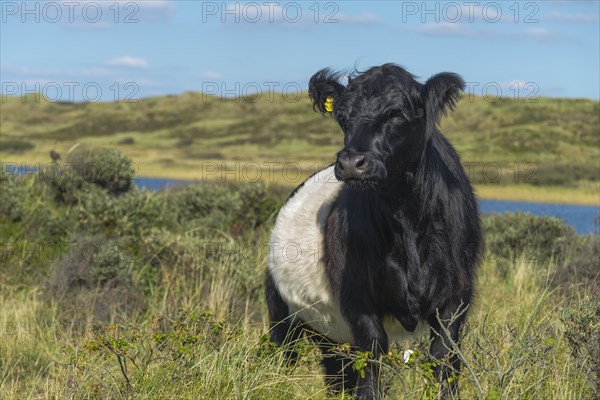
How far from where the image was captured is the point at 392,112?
18.9 feet

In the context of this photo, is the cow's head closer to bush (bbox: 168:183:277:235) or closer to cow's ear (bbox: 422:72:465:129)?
cow's ear (bbox: 422:72:465:129)

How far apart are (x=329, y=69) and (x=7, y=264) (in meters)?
6.48

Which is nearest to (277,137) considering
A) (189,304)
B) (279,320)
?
(189,304)

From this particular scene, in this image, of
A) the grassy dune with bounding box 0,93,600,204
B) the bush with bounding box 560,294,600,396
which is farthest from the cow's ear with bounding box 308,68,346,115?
the grassy dune with bounding box 0,93,600,204

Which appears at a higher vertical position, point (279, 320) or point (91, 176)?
point (91, 176)

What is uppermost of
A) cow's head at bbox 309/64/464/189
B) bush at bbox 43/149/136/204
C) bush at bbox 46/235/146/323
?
cow's head at bbox 309/64/464/189

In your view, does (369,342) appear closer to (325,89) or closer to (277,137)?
(325,89)

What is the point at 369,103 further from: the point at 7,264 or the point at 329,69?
the point at 7,264

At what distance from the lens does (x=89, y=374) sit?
A: 5457 mm

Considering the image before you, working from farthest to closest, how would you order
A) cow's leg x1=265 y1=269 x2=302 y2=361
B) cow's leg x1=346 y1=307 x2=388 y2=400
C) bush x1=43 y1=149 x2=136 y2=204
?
bush x1=43 y1=149 x2=136 y2=204
cow's leg x1=265 y1=269 x2=302 y2=361
cow's leg x1=346 y1=307 x2=388 y2=400

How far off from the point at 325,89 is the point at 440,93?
3.08 feet

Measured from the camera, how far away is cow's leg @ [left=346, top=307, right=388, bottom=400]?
232 inches

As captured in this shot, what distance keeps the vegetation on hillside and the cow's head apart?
3.68 feet

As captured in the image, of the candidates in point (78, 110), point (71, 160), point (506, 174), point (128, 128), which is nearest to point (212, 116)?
point (128, 128)
